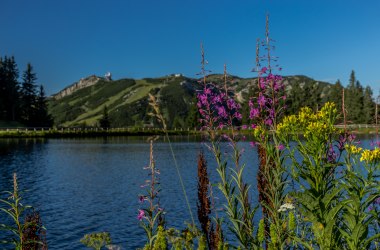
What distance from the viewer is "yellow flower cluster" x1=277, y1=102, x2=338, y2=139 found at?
671cm

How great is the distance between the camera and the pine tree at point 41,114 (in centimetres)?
14634

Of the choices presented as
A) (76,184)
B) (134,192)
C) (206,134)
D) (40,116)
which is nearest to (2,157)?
(76,184)

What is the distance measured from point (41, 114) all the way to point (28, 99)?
884 centimetres

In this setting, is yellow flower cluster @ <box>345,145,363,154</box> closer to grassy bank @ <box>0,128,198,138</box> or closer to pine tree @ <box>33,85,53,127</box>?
grassy bank @ <box>0,128,198,138</box>

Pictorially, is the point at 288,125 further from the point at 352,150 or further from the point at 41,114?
the point at 41,114

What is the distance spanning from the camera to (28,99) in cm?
15100

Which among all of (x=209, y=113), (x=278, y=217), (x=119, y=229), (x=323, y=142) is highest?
(x=209, y=113)

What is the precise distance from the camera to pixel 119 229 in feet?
82.8

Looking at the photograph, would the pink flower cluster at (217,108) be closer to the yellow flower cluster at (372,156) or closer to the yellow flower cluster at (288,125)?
the yellow flower cluster at (288,125)

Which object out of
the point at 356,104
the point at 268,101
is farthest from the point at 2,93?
the point at 268,101

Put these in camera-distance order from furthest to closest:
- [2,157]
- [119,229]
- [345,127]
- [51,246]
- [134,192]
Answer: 1. [2,157]
2. [134,192]
3. [119,229]
4. [51,246]
5. [345,127]

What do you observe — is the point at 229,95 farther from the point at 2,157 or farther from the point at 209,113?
the point at 2,157

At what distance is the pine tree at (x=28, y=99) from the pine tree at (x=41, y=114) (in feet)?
3.68

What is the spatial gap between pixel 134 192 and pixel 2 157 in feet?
130
